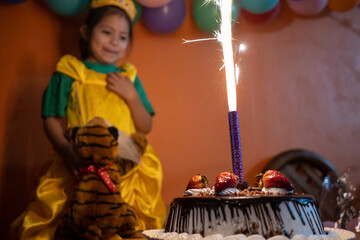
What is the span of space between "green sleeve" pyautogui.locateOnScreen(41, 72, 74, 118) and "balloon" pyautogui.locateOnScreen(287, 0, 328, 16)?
126 centimetres

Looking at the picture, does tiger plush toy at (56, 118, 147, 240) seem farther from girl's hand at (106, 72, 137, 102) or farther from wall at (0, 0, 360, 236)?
wall at (0, 0, 360, 236)

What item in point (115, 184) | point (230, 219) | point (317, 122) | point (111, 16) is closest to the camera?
point (230, 219)

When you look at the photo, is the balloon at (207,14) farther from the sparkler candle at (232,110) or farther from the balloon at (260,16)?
the sparkler candle at (232,110)

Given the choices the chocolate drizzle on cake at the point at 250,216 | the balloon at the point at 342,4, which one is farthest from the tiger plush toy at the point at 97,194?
the balloon at the point at 342,4

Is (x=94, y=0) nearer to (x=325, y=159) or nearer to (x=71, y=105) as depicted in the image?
(x=71, y=105)

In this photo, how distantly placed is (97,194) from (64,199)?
0.17 metres

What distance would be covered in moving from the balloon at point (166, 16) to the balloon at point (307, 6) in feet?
2.02

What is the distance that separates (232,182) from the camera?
0.83 metres

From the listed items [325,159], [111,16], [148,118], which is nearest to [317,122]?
[325,159]

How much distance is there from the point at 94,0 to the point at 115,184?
86cm

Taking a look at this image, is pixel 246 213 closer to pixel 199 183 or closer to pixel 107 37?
pixel 199 183

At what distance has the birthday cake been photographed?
2.49 ft

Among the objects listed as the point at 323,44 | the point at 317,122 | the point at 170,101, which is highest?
the point at 323,44

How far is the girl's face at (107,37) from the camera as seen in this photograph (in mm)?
1659
